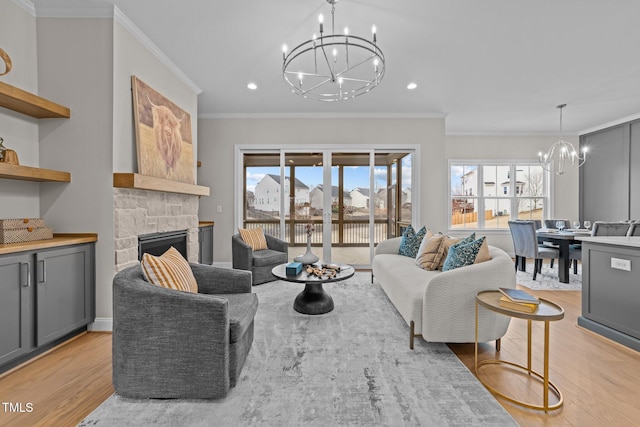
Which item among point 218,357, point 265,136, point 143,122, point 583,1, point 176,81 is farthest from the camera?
point 265,136

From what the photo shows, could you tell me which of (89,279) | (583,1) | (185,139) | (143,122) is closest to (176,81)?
(185,139)

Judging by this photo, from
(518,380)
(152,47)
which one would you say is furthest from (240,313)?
(152,47)

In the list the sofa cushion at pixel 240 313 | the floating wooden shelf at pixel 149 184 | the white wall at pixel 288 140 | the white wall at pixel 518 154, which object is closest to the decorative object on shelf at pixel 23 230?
the floating wooden shelf at pixel 149 184

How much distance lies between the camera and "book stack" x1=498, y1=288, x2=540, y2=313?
1.66 metres

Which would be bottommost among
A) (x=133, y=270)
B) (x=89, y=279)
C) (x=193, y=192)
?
(x=89, y=279)

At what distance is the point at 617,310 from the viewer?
2365 mm

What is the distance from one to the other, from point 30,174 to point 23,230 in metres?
0.44

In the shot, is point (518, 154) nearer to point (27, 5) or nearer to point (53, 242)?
point (53, 242)

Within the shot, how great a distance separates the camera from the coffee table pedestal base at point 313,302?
2.91 meters

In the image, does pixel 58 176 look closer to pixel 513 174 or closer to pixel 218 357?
pixel 218 357

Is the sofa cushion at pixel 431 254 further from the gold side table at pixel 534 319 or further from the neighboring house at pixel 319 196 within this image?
the neighboring house at pixel 319 196

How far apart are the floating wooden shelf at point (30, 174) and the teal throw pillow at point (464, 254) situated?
11.6 feet

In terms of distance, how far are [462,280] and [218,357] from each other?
1720 mm

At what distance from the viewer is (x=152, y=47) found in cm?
304
